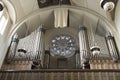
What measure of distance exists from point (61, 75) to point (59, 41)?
3.25 meters

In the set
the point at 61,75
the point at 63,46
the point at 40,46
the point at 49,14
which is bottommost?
the point at 61,75

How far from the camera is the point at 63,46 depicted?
9.46 metres

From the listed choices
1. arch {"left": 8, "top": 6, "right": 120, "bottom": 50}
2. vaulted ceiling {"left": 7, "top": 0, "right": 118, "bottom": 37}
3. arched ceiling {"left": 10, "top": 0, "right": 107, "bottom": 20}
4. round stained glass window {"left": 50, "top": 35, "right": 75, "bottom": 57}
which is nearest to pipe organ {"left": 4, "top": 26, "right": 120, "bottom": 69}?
round stained glass window {"left": 50, "top": 35, "right": 75, "bottom": 57}

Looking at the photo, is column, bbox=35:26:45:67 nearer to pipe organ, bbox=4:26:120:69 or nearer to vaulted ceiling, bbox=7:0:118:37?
pipe organ, bbox=4:26:120:69

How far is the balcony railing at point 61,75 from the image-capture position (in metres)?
6.65

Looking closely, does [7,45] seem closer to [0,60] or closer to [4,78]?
[0,60]

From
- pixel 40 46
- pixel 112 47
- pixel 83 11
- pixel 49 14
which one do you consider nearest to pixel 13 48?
pixel 40 46

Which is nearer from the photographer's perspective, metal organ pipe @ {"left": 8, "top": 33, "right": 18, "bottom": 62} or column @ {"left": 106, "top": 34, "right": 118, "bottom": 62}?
column @ {"left": 106, "top": 34, "right": 118, "bottom": 62}

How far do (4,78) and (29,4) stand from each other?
4.03 m

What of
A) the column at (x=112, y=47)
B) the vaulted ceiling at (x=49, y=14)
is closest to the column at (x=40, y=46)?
the vaulted ceiling at (x=49, y=14)

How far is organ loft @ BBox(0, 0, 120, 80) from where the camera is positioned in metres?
6.84

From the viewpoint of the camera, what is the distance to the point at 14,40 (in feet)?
28.6

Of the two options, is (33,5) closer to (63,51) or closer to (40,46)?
(40,46)

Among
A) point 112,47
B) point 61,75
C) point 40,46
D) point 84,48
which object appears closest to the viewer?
point 61,75
